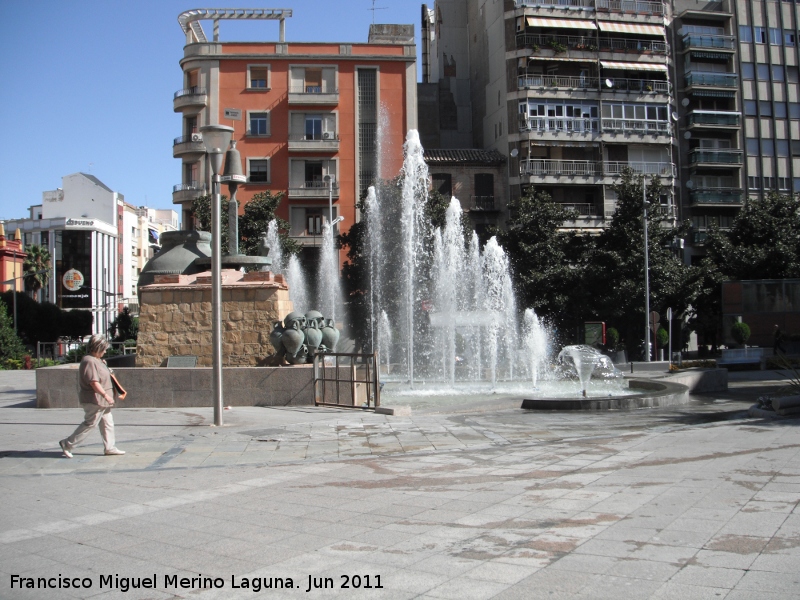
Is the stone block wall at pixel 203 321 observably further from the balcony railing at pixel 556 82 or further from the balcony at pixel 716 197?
the balcony at pixel 716 197

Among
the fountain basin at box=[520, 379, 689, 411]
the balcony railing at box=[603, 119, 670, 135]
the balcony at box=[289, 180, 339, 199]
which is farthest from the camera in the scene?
the balcony railing at box=[603, 119, 670, 135]

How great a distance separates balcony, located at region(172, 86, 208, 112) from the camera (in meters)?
41.5

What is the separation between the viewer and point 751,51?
153 feet

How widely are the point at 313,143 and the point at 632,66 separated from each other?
1928 cm

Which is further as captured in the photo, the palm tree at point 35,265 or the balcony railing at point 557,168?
the palm tree at point 35,265

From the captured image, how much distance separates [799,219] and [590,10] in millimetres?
16725

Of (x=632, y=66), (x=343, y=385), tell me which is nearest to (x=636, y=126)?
(x=632, y=66)

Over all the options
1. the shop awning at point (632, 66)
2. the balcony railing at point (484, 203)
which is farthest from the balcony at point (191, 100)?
the shop awning at point (632, 66)

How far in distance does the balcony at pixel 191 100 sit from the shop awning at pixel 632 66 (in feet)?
75.6

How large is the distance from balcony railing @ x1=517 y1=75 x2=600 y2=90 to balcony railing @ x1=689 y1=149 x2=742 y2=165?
305 inches

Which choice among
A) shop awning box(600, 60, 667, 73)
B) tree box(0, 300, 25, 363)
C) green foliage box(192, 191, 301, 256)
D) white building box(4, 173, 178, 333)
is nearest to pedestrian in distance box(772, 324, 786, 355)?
shop awning box(600, 60, 667, 73)

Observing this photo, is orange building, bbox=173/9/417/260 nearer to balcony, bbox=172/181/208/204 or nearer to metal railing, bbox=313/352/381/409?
balcony, bbox=172/181/208/204

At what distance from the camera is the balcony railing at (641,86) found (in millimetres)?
43781

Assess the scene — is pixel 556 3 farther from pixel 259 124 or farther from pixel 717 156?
pixel 259 124
